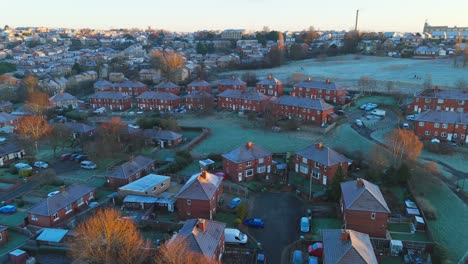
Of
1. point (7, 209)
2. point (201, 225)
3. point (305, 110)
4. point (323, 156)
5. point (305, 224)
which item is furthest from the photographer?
point (305, 110)

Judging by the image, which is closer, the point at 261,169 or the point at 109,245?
the point at 109,245

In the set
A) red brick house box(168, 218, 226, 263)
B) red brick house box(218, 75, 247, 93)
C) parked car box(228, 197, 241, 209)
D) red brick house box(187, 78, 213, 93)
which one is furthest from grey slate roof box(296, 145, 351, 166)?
red brick house box(187, 78, 213, 93)

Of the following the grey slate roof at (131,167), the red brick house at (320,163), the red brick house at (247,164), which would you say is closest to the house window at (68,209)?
the grey slate roof at (131,167)

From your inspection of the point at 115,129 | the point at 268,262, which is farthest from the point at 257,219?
the point at 115,129

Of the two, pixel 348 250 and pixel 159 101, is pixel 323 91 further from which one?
pixel 348 250

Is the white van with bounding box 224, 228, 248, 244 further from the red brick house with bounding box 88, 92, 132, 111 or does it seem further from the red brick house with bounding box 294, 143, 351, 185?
the red brick house with bounding box 88, 92, 132, 111

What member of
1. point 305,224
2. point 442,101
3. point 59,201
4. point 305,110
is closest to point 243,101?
point 305,110
